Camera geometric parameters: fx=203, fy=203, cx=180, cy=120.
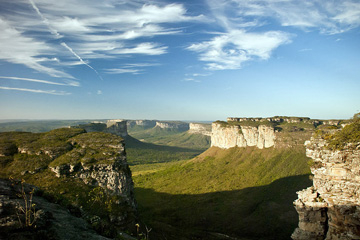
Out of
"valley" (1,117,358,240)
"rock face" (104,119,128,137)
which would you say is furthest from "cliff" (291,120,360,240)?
"rock face" (104,119,128,137)

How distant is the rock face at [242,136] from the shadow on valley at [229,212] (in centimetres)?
2672

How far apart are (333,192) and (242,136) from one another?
3240 inches

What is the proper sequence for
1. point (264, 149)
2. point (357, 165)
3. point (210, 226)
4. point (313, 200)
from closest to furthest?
point (357, 165)
point (313, 200)
point (210, 226)
point (264, 149)

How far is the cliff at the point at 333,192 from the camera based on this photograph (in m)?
14.6

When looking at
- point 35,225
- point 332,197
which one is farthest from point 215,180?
point 35,225

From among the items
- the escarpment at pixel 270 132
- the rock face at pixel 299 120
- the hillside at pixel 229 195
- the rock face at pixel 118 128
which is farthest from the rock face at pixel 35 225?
the rock face at pixel 118 128

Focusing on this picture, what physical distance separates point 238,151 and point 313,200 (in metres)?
79.4

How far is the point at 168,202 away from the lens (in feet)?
203

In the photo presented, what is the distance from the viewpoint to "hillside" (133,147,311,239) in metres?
43.9

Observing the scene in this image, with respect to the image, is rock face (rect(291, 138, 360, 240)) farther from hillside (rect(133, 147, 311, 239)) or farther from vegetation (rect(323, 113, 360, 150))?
hillside (rect(133, 147, 311, 239))

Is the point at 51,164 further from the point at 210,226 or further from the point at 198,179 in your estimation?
the point at 198,179

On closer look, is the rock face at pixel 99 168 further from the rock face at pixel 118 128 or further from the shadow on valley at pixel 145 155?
the rock face at pixel 118 128

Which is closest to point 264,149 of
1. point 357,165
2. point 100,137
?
point 100,137

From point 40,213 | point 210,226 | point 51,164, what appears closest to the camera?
point 40,213
